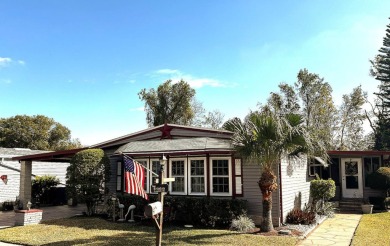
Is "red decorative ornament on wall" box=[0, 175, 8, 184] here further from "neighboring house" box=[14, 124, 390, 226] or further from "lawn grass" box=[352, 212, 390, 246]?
"lawn grass" box=[352, 212, 390, 246]

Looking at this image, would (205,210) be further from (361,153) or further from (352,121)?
(352,121)

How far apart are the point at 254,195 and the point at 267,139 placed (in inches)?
112

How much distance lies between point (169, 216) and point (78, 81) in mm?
10789

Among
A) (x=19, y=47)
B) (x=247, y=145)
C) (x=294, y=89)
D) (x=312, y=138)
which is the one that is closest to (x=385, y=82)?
(x=294, y=89)

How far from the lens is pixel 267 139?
395 inches

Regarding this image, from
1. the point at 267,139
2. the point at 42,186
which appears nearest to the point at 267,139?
the point at 267,139

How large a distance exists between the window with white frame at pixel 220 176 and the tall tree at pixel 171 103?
24179 millimetres

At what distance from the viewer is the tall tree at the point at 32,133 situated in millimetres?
41688

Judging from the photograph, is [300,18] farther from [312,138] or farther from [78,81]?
[78,81]

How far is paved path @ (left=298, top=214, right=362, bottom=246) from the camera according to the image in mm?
9398

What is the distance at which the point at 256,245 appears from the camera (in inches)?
343

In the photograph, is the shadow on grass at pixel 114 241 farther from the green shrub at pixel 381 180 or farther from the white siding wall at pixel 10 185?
the green shrub at pixel 381 180

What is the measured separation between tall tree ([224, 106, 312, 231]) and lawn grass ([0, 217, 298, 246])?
4.90 feet

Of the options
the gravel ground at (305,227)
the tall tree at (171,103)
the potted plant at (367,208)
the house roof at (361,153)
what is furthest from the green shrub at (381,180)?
the tall tree at (171,103)
